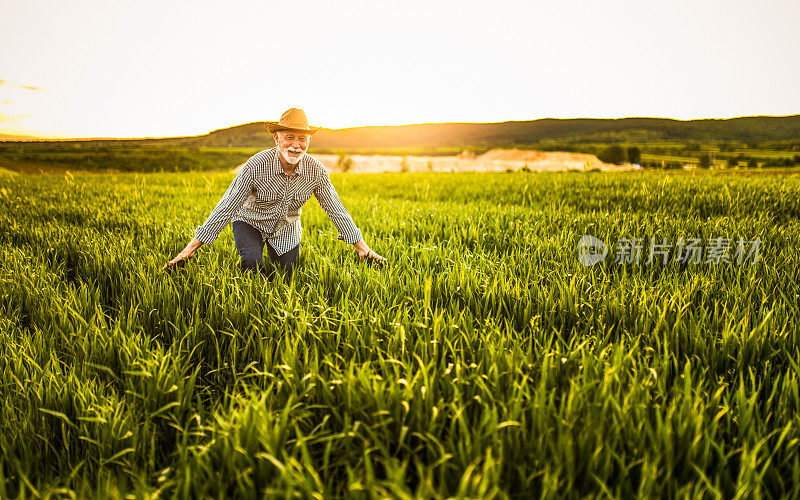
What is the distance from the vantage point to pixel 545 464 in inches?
46.8

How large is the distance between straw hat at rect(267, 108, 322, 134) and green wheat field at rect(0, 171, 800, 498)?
1.05 meters

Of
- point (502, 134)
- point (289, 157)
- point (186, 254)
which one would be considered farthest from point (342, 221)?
point (502, 134)

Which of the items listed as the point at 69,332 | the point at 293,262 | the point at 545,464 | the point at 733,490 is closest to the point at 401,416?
the point at 545,464

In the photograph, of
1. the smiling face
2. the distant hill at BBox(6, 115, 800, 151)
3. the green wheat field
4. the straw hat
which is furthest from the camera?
the distant hill at BBox(6, 115, 800, 151)

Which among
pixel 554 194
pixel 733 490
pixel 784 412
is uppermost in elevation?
pixel 554 194

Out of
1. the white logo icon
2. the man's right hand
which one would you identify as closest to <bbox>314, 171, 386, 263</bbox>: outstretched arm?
the man's right hand

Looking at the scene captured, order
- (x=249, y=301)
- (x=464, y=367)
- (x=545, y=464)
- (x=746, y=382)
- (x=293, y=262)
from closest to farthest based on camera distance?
(x=545, y=464)
(x=464, y=367)
(x=746, y=382)
(x=249, y=301)
(x=293, y=262)

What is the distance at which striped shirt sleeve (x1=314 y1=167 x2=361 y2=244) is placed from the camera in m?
3.66

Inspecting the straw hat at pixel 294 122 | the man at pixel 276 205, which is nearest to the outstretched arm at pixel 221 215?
the man at pixel 276 205

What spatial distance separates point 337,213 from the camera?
12.2 feet

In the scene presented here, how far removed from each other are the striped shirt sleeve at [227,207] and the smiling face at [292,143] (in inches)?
14.9

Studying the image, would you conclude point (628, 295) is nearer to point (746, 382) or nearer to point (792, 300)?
point (746, 382)

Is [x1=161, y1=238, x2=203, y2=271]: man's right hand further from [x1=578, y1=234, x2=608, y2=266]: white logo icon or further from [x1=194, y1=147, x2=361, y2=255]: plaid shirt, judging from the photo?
[x1=578, y1=234, x2=608, y2=266]: white logo icon

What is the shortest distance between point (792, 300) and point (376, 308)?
2.58 m
